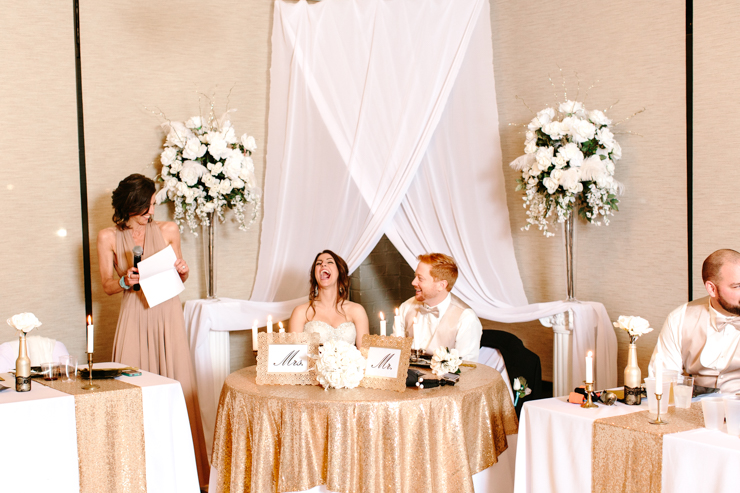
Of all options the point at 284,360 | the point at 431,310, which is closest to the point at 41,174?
the point at 284,360

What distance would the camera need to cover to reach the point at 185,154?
179 inches

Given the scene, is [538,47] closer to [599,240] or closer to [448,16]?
[448,16]

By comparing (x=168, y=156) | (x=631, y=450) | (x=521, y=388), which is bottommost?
(x=521, y=388)

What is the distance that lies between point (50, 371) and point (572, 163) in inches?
111

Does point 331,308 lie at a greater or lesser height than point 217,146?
lesser

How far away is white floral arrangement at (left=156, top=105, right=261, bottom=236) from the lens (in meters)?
4.50

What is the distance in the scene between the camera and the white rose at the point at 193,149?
14.8 feet

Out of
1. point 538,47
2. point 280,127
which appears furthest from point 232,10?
point 538,47

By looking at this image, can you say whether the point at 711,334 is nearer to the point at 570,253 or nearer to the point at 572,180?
the point at 572,180

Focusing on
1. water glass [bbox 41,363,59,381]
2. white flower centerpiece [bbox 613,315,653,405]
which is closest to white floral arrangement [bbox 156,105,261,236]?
water glass [bbox 41,363,59,381]

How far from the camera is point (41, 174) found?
4.45 metres

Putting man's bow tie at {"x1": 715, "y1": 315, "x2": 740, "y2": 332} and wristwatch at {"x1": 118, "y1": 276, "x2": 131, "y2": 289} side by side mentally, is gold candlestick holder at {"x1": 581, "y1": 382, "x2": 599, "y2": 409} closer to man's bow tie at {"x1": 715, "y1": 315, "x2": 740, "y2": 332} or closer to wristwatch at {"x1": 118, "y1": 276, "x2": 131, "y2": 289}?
man's bow tie at {"x1": 715, "y1": 315, "x2": 740, "y2": 332}

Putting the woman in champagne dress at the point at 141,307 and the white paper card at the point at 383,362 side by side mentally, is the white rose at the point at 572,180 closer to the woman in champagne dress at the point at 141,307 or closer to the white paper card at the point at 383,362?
the white paper card at the point at 383,362

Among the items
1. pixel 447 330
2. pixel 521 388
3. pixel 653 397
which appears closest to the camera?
pixel 653 397
